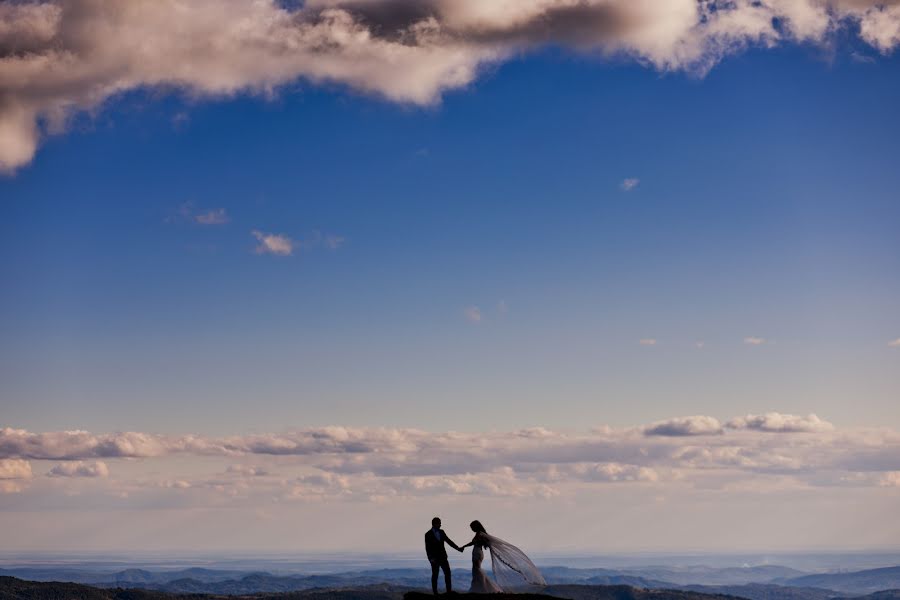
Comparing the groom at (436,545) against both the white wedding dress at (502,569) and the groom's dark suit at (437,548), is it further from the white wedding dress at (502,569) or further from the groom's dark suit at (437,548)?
the white wedding dress at (502,569)

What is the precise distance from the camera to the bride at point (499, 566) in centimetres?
6303

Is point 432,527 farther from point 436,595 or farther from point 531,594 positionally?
point 531,594

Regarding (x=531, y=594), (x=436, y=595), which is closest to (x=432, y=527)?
(x=436, y=595)

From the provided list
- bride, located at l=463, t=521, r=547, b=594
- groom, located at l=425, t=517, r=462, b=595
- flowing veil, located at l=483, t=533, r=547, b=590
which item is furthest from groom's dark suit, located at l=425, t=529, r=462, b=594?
flowing veil, located at l=483, t=533, r=547, b=590

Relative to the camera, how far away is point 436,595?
60.4m

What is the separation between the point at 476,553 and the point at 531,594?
15.2 feet

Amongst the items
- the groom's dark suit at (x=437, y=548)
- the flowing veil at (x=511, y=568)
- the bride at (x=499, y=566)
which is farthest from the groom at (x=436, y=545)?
the flowing veil at (x=511, y=568)

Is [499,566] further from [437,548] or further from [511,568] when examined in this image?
[437,548]

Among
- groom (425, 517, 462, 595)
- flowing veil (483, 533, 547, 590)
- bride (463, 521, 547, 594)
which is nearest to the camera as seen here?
groom (425, 517, 462, 595)

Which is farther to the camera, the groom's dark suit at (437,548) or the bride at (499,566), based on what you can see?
the bride at (499,566)

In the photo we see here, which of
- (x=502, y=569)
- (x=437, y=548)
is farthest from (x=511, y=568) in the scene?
(x=437, y=548)

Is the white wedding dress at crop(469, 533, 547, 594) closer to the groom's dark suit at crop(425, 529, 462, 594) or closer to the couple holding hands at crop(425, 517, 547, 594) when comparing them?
the couple holding hands at crop(425, 517, 547, 594)

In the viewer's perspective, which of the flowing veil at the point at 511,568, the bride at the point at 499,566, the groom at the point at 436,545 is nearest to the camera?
the groom at the point at 436,545

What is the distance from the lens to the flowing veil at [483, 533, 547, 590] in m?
64.4
